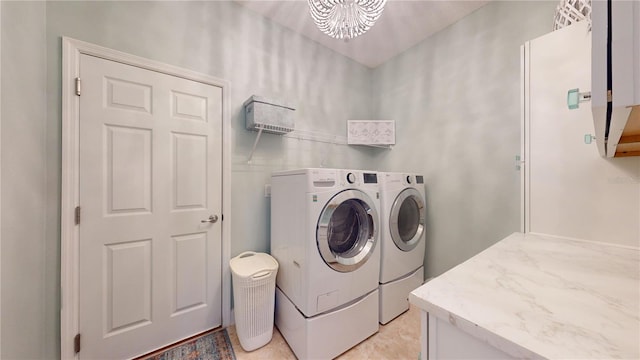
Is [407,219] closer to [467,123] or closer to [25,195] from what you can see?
[467,123]

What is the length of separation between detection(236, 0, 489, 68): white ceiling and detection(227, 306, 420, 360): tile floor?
2.67 meters

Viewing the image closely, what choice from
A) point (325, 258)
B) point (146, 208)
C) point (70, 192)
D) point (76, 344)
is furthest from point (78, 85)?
point (325, 258)

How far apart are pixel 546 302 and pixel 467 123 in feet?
5.96

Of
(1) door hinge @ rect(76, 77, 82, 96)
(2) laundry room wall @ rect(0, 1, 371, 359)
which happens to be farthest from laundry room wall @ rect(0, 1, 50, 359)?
(1) door hinge @ rect(76, 77, 82, 96)

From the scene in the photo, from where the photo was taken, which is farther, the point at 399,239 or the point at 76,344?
the point at 399,239

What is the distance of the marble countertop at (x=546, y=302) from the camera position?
0.41 metres

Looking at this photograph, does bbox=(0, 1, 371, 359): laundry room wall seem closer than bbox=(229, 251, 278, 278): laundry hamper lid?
Yes

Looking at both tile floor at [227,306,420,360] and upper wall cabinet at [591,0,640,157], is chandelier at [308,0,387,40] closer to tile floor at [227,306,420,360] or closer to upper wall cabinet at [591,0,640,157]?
upper wall cabinet at [591,0,640,157]

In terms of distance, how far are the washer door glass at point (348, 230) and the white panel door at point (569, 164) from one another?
952 millimetres

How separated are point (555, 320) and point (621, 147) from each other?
923 mm

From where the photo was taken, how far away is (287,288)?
1.55 metres

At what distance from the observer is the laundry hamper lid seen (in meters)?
1.49

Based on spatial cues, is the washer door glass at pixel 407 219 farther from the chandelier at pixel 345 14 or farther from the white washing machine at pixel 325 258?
the chandelier at pixel 345 14

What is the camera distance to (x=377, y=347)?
4.97 ft
